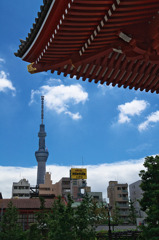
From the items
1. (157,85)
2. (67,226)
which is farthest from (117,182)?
(157,85)

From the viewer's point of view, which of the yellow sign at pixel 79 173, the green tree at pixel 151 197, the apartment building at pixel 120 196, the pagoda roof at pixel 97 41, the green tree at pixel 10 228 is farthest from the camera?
the yellow sign at pixel 79 173

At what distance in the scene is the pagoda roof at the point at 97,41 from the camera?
4.64 m

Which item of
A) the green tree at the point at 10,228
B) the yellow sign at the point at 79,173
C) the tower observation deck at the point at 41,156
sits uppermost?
the tower observation deck at the point at 41,156

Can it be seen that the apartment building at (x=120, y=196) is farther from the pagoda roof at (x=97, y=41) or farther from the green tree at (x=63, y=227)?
the pagoda roof at (x=97, y=41)

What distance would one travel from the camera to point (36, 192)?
9138 cm

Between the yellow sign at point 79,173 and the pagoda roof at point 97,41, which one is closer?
the pagoda roof at point 97,41

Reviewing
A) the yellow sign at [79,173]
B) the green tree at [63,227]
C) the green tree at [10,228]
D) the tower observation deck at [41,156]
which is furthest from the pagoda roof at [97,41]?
the tower observation deck at [41,156]

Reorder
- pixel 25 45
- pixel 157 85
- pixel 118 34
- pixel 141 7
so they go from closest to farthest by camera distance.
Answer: pixel 141 7, pixel 118 34, pixel 25 45, pixel 157 85

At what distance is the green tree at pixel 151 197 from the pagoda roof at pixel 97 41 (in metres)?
11.3

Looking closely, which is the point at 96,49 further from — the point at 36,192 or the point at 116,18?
the point at 36,192

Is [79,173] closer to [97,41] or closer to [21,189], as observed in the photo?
[21,189]

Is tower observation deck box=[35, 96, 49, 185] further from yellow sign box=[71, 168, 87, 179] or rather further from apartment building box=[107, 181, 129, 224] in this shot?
apartment building box=[107, 181, 129, 224]

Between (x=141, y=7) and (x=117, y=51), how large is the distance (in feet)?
4.65

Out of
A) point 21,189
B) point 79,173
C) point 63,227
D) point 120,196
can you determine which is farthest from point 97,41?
point 21,189
